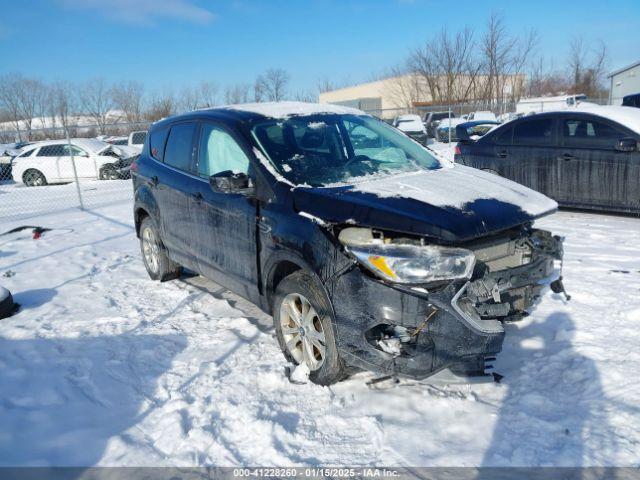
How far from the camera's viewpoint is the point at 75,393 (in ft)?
11.5

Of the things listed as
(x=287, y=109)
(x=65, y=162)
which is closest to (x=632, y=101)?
(x=287, y=109)

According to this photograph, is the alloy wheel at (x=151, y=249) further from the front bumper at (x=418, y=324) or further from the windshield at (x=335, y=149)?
the front bumper at (x=418, y=324)

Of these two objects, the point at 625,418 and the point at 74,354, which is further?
the point at 74,354

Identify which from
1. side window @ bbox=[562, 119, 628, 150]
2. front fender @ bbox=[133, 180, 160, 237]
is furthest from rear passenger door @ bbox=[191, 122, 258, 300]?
side window @ bbox=[562, 119, 628, 150]

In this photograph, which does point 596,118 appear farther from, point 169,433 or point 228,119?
point 169,433

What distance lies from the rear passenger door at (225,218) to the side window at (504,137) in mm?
5662

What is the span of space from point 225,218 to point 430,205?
5.75 ft

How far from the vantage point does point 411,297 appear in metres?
2.90

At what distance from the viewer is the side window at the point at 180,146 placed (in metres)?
4.86

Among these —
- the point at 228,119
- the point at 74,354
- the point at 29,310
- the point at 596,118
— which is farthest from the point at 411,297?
the point at 596,118

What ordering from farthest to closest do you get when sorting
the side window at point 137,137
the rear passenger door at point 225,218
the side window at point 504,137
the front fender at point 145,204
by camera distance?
the side window at point 137,137 → the side window at point 504,137 → the front fender at point 145,204 → the rear passenger door at point 225,218

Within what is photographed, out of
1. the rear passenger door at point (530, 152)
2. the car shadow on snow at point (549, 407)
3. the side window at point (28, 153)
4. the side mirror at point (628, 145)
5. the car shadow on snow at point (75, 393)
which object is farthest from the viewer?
the side window at point (28, 153)

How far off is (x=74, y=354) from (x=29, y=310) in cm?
135

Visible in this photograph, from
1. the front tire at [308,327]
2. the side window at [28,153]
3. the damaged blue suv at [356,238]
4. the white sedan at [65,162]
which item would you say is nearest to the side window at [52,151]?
the white sedan at [65,162]
